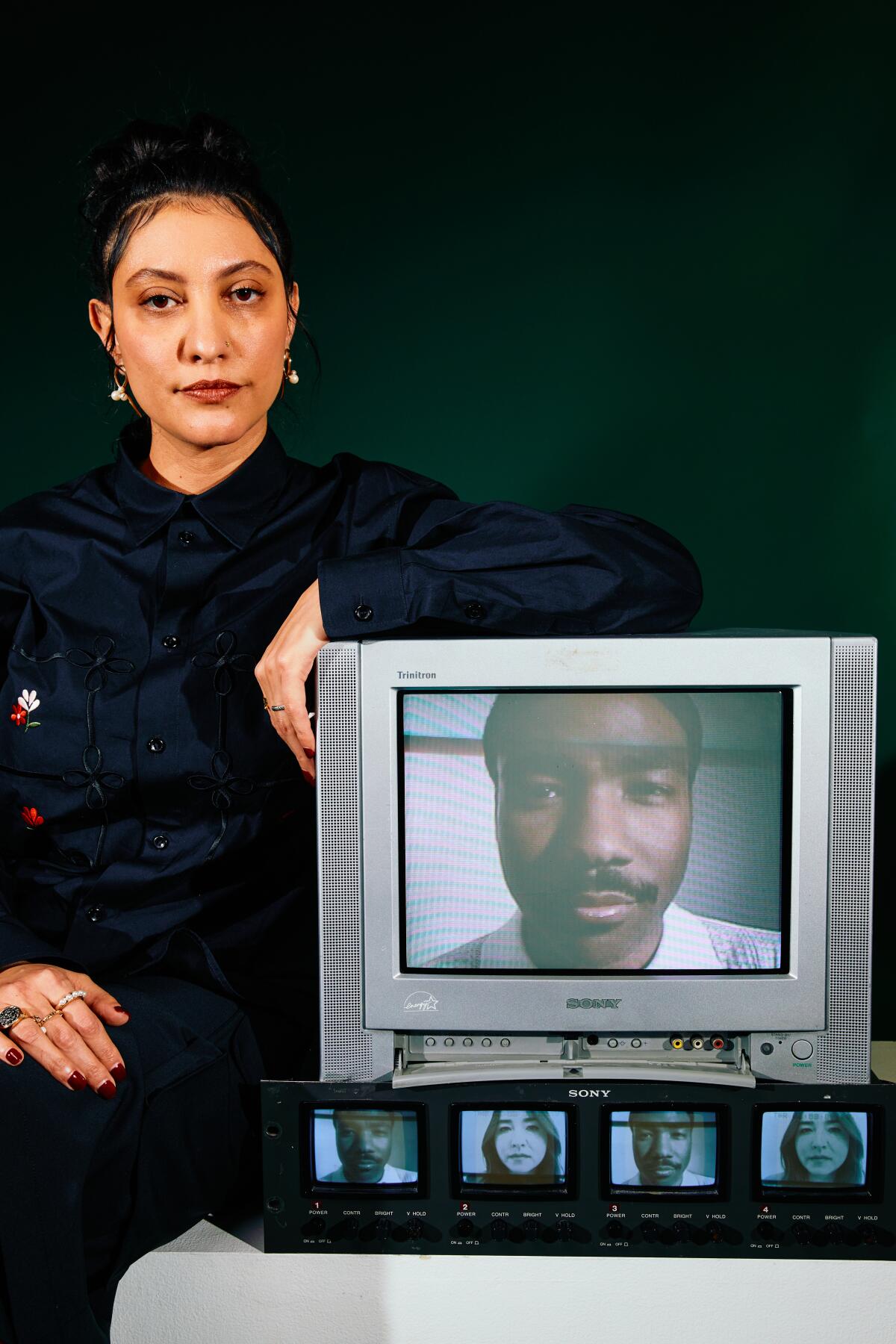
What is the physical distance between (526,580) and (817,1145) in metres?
0.75

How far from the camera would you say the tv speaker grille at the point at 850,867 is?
1362mm

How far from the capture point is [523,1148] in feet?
4.57

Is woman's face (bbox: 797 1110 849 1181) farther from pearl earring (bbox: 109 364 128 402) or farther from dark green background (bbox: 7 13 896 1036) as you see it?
pearl earring (bbox: 109 364 128 402)

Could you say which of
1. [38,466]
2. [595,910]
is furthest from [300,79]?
[595,910]

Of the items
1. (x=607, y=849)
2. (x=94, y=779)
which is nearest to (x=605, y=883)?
(x=607, y=849)

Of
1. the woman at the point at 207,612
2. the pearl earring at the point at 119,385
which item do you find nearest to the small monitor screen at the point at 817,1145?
the woman at the point at 207,612

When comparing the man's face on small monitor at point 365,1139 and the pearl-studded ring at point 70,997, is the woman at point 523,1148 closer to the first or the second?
the man's face on small monitor at point 365,1139

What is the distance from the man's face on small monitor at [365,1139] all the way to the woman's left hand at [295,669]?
437 mm

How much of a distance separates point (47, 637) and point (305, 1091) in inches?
29.7

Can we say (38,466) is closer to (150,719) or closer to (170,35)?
(170,35)

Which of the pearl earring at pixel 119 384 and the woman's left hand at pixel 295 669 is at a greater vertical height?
the pearl earring at pixel 119 384

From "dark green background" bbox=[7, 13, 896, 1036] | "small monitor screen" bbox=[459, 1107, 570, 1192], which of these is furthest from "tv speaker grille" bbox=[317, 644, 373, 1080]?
"dark green background" bbox=[7, 13, 896, 1036]

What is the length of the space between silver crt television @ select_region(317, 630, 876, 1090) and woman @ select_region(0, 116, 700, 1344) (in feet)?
0.42

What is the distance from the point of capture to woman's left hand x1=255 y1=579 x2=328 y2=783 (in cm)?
148
